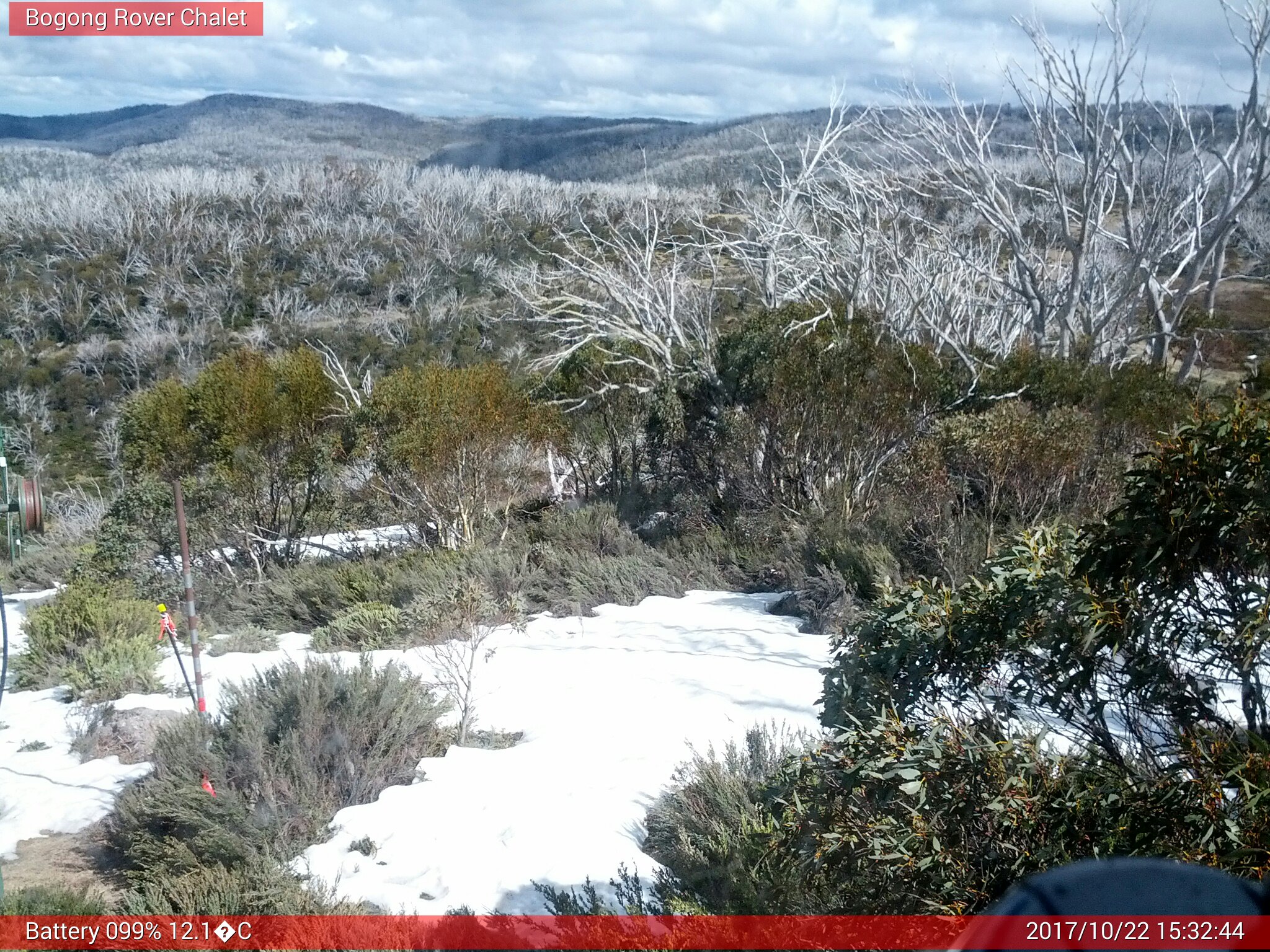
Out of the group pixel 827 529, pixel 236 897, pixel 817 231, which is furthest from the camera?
pixel 817 231

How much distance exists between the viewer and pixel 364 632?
753 centimetres

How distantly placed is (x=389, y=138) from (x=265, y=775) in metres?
101

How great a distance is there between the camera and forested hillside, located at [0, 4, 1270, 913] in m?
2.47

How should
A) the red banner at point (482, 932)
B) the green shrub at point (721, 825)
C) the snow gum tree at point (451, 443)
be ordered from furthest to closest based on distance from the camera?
the snow gum tree at point (451, 443)
the green shrub at point (721, 825)
the red banner at point (482, 932)

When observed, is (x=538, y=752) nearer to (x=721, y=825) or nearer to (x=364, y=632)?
(x=721, y=825)

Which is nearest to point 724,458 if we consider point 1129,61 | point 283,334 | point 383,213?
point 1129,61

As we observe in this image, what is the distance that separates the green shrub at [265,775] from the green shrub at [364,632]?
1.72 meters

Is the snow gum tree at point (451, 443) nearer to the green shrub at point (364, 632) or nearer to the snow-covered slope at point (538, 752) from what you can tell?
the green shrub at point (364, 632)

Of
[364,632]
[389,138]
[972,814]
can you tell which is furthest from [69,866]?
[389,138]

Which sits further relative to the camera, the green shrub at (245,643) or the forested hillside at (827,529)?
the green shrub at (245,643)

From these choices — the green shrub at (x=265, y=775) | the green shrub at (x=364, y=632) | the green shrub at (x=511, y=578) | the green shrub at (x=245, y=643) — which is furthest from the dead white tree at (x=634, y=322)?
the green shrub at (x=265, y=775)

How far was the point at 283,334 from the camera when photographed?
113 ft

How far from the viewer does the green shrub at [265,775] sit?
401 cm

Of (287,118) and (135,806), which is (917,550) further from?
(287,118)
